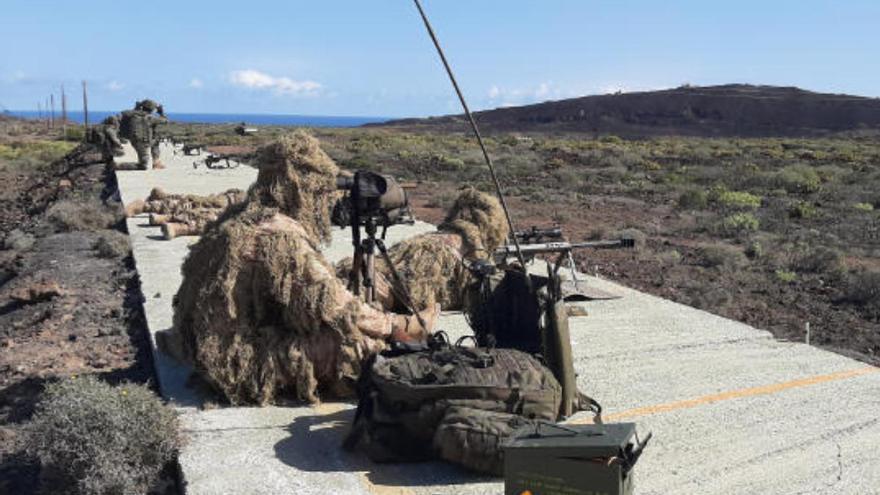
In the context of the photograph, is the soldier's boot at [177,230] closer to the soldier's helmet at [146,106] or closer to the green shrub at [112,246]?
the green shrub at [112,246]

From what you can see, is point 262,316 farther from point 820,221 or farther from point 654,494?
point 820,221

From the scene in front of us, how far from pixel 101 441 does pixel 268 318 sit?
4.92ft

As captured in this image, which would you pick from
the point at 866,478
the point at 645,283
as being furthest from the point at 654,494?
the point at 645,283

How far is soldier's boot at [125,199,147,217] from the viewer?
52.0ft

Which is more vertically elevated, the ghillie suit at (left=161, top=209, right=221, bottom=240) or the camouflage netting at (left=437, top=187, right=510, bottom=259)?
the camouflage netting at (left=437, top=187, right=510, bottom=259)

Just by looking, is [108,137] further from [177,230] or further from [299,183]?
[299,183]

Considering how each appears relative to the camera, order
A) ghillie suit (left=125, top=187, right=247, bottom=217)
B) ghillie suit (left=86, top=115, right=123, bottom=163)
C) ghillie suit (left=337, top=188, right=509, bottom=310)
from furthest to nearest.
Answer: ghillie suit (left=86, top=115, right=123, bottom=163) < ghillie suit (left=125, top=187, right=247, bottom=217) < ghillie suit (left=337, top=188, right=509, bottom=310)

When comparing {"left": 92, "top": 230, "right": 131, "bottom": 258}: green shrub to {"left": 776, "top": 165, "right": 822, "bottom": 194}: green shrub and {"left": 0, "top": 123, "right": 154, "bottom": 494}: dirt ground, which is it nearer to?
{"left": 0, "top": 123, "right": 154, "bottom": 494}: dirt ground

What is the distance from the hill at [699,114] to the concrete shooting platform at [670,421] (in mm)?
77880

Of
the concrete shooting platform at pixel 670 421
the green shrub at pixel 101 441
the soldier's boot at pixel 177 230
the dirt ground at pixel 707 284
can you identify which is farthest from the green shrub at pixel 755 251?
the green shrub at pixel 101 441

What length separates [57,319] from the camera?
9109 mm

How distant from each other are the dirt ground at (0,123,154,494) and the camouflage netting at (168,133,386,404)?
47.5 inches

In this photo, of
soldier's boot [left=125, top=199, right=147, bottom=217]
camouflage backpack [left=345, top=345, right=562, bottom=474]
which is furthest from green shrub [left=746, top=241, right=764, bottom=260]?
camouflage backpack [left=345, top=345, right=562, bottom=474]

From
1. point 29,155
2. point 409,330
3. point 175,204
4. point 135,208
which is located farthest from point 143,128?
point 409,330
